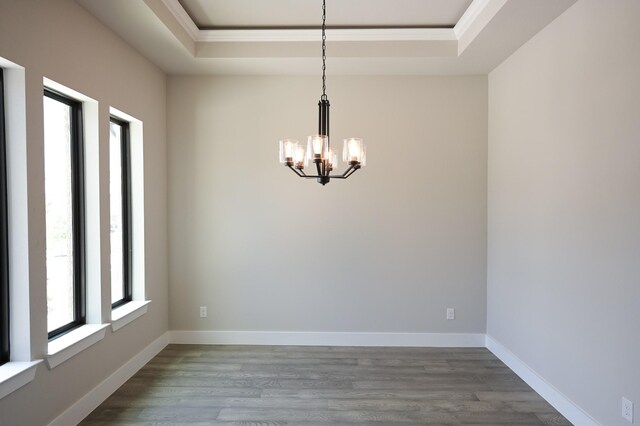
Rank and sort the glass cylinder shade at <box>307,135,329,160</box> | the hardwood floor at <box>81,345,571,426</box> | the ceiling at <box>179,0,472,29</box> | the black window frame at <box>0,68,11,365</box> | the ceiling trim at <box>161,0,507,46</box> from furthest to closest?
1. the ceiling trim at <box>161,0,507,46</box>
2. the ceiling at <box>179,0,472,29</box>
3. the hardwood floor at <box>81,345,571,426</box>
4. the glass cylinder shade at <box>307,135,329,160</box>
5. the black window frame at <box>0,68,11,365</box>

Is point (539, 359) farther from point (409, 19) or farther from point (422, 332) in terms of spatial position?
point (409, 19)

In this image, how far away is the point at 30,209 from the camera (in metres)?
2.08

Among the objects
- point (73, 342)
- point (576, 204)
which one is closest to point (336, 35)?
point (576, 204)

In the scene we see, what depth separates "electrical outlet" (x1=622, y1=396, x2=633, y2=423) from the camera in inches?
80.0

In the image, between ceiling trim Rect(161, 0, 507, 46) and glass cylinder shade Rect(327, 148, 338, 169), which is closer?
glass cylinder shade Rect(327, 148, 338, 169)

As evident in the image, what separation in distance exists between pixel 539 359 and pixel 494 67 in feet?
8.90

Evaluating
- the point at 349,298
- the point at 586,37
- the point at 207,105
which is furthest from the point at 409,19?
the point at 349,298

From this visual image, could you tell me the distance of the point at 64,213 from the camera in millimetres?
2561

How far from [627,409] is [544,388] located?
808mm

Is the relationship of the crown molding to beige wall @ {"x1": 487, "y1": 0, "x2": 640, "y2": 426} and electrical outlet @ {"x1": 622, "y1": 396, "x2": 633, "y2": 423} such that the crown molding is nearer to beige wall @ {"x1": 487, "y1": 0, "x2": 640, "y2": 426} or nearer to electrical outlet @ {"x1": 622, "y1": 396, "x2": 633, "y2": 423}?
beige wall @ {"x1": 487, "y1": 0, "x2": 640, "y2": 426}

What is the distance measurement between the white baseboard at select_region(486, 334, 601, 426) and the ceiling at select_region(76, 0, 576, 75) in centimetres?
274

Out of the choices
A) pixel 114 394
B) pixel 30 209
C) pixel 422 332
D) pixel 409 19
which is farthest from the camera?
pixel 422 332

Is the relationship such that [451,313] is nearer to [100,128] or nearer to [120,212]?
[120,212]

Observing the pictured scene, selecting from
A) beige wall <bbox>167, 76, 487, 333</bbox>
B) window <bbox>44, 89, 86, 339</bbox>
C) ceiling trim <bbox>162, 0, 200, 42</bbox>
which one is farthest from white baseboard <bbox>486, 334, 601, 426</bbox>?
ceiling trim <bbox>162, 0, 200, 42</bbox>
